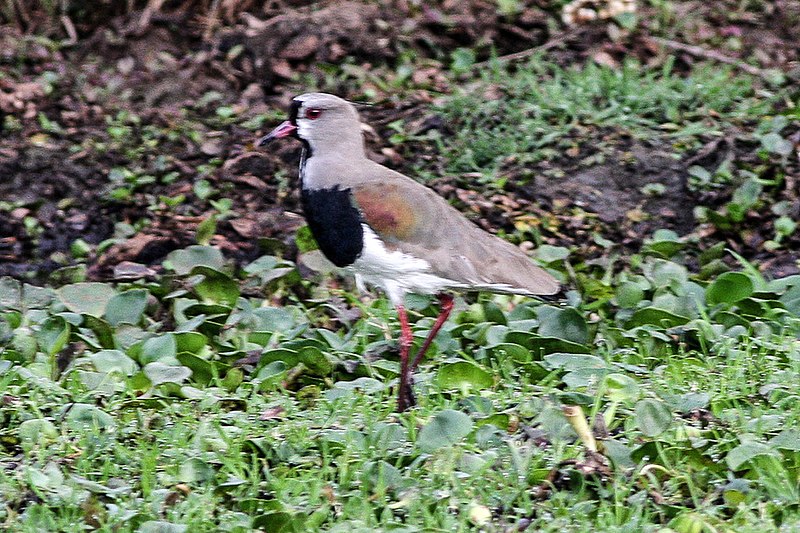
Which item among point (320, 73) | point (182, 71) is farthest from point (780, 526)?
point (182, 71)

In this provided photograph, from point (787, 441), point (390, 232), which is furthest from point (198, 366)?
point (787, 441)

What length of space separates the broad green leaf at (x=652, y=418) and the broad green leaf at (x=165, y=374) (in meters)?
1.71

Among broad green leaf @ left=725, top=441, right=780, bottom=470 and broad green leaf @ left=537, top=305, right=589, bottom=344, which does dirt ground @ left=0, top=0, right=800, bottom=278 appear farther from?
broad green leaf @ left=725, top=441, right=780, bottom=470

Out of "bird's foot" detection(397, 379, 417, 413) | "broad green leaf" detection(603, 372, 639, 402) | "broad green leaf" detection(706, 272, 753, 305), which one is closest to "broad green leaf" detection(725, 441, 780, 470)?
"broad green leaf" detection(603, 372, 639, 402)

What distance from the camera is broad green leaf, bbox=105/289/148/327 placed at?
5312 millimetres

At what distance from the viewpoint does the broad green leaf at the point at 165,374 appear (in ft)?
15.1

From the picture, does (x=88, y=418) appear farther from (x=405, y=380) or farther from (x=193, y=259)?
(x=193, y=259)

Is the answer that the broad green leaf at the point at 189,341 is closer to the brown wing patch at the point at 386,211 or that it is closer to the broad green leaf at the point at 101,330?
the broad green leaf at the point at 101,330

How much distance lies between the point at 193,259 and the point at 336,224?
134cm

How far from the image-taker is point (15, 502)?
384cm

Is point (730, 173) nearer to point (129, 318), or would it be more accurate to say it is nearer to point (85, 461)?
point (129, 318)

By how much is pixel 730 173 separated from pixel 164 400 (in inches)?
139

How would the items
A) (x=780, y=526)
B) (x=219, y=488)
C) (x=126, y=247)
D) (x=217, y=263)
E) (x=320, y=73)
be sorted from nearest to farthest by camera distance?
(x=780, y=526) < (x=219, y=488) < (x=217, y=263) < (x=126, y=247) < (x=320, y=73)

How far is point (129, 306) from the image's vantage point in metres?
5.32
